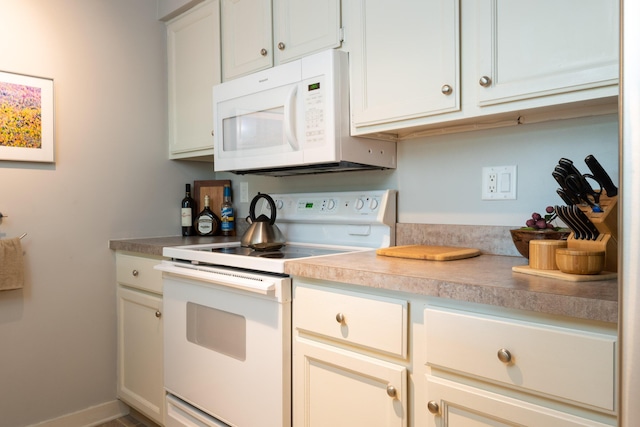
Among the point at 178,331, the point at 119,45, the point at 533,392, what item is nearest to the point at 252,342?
the point at 178,331

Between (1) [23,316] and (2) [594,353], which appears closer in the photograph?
(2) [594,353]

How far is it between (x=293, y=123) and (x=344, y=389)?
969 mm

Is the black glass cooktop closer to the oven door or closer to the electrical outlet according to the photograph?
the oven door

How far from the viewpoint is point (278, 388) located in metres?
1.38

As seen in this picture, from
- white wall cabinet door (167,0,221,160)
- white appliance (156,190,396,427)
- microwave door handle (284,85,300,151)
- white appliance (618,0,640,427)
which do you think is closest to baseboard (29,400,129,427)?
white appliance (156,190,396,427)

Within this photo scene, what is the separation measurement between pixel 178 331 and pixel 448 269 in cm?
116

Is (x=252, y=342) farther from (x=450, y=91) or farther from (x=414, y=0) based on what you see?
(x=414, y=0)

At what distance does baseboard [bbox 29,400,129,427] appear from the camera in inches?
81.7

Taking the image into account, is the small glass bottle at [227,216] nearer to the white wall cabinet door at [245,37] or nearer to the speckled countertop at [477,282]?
the white wall cabinet door at [245,37]

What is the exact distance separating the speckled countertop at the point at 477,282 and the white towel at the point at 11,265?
1303 millimetres

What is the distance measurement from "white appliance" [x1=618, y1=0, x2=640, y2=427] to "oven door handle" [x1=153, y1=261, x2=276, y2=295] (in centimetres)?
99

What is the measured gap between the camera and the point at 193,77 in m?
2.31

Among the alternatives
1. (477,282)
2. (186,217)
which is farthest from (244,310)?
(186,217)

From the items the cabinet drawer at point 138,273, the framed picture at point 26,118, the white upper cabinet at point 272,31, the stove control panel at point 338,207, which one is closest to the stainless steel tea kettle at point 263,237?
the stove control panel at point 338,207
